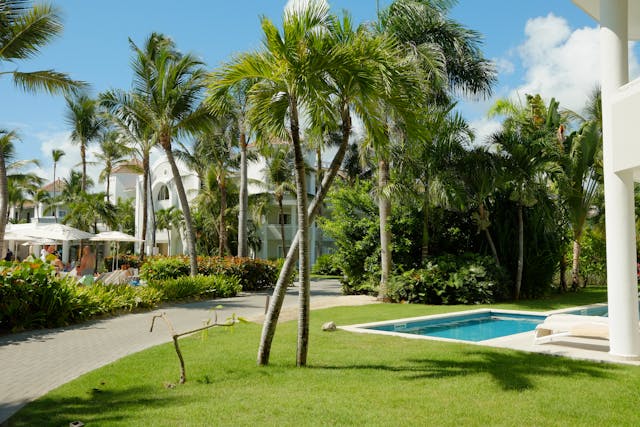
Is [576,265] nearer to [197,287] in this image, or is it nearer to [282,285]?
[197,287]

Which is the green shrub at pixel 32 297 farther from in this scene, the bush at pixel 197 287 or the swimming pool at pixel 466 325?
the swimming pool at pixel 466 325

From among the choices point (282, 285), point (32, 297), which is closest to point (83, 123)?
point (32, 297)

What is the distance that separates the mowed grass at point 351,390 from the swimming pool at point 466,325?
3184 millimetres

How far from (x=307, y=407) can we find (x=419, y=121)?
491 cm

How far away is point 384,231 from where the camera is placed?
18.6m

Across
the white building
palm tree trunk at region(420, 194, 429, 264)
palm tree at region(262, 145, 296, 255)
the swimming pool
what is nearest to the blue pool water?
the swimming pool


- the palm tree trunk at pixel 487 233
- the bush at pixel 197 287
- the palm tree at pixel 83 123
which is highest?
the palm tree at pixel 83 123

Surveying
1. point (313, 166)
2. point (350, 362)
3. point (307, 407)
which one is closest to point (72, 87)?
point (350, 362)

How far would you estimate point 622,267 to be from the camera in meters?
8.03

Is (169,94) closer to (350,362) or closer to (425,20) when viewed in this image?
(425,20)

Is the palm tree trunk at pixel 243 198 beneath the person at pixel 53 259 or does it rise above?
above

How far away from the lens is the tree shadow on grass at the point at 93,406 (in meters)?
5.45

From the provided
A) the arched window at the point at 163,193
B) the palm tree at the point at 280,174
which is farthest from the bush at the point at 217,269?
the arched window at the point at 163,193

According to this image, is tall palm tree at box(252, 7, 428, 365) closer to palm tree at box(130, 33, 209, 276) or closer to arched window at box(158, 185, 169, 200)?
palm tree at box(130, 33, 209, 276)
